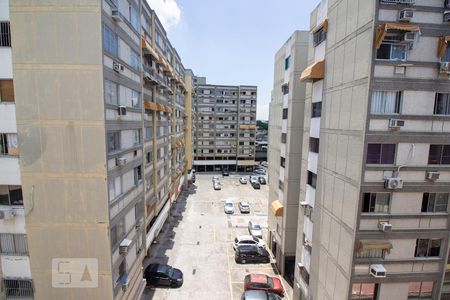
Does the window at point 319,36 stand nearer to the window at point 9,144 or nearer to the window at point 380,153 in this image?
the window at point 380,153

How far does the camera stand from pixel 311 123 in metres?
15.7

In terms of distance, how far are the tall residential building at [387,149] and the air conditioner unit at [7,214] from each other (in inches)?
640

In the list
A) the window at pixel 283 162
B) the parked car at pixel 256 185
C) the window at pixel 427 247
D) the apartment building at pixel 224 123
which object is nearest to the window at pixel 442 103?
the window at pixel 427 247

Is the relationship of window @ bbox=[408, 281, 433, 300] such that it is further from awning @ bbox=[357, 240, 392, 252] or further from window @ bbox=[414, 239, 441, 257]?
awning @ bbox=[357, 240, 392, 252]

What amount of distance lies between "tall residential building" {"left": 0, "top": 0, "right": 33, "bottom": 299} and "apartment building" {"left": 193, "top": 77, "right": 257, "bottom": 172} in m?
53.3

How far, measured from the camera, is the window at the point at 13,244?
38.4 feet

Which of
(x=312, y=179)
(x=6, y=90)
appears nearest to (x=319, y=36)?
(x=312, y=179)

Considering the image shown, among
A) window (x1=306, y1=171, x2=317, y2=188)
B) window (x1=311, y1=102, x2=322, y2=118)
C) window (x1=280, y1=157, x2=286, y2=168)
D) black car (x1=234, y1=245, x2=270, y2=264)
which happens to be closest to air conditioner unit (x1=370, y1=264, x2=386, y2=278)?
window (x1=306, y1=171, x2=317, y2=188)

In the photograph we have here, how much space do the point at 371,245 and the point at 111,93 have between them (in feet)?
47.7

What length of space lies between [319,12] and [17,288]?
75.4ft

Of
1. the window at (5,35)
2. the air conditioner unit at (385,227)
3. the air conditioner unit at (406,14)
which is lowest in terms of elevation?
the air conditioner unit at (385,227)

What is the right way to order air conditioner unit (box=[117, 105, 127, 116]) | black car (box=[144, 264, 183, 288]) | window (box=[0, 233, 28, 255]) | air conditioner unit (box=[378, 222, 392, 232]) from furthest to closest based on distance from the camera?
black car (box=[144, 264, 183, 288]) → air conditioner unit (box=[117, 105, 127, 116]) → window (box=[0, 233, 28, 255]) → air conditioner unit (box=[378, 222, 392, 232])

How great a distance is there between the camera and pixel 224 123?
213 feet

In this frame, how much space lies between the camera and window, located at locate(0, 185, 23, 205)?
11359mm
